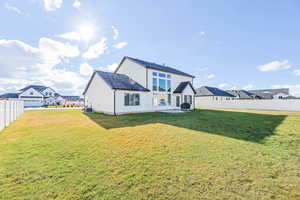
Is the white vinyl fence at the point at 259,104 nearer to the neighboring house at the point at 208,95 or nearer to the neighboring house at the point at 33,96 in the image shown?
the neighboring house at the point at 208,95

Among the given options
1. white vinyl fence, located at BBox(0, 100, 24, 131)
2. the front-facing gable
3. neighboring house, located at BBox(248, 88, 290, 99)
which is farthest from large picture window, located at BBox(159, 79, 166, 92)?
neighboring house, located at BBox(248, 88, 290, 99)

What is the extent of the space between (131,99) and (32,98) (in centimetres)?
3914

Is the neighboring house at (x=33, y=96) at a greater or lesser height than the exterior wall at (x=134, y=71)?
lesser

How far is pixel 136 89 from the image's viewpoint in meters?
14.6

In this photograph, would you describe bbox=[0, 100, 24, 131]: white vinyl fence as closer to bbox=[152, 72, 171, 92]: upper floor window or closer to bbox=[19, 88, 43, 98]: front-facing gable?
bbox=[152, 72, 171, 92]: upper floor window

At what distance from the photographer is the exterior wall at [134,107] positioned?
13562 mm

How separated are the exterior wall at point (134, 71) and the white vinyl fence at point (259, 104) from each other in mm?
17516

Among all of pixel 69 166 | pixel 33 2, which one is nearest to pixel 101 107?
pixel 33 2

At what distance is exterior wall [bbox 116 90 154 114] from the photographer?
13.6 meters

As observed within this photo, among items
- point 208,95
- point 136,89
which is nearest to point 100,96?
point 136,89

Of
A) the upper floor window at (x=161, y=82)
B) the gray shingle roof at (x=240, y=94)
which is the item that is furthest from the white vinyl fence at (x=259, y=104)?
the gray shingle roof at (x=240, y=94)

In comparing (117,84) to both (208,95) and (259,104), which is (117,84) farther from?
(208,95)

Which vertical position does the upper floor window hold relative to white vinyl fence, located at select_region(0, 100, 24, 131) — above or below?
above

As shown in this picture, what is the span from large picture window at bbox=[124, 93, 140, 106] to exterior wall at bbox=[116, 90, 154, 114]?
1.12ft
